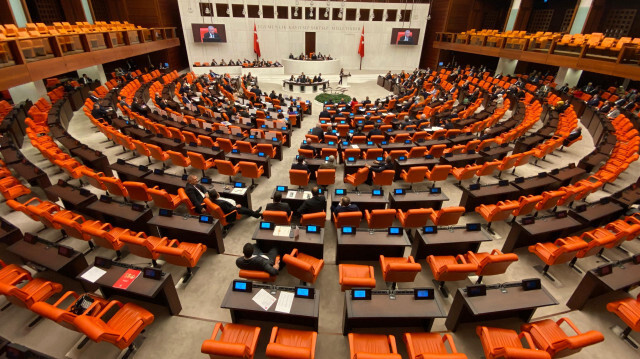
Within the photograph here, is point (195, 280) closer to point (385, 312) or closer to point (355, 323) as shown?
point (355, 323)

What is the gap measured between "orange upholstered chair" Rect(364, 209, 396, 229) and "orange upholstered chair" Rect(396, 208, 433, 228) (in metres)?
0.30

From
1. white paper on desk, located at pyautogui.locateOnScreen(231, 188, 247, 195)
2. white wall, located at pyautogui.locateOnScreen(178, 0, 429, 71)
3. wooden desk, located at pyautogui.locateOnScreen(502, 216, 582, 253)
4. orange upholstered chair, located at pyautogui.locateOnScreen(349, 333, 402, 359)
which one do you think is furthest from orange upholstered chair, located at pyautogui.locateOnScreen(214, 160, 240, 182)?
white wall, located at pyautogui.locateOnScreen(178, 0, 429, 71)

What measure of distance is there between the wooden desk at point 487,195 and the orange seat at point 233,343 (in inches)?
246

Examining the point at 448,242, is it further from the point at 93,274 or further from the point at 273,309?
the point at 93,274

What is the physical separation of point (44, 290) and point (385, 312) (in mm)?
5503

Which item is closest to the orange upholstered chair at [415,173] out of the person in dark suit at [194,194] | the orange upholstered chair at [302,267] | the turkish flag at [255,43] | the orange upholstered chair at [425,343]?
the orange upholstered chair at [302,267]

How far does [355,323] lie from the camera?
15.1 feet

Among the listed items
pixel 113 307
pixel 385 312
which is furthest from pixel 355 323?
pixel 113 307

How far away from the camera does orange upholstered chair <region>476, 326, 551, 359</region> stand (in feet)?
11.5

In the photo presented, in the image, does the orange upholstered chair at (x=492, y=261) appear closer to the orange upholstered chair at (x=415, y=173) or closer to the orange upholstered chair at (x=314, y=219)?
the orange upholstered chair at (x=314, y=219)

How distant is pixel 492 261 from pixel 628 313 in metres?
1.99

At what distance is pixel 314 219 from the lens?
6203 millimetres

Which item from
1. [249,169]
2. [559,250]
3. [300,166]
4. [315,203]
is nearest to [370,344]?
[315,203]

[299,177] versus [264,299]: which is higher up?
[264,299]
